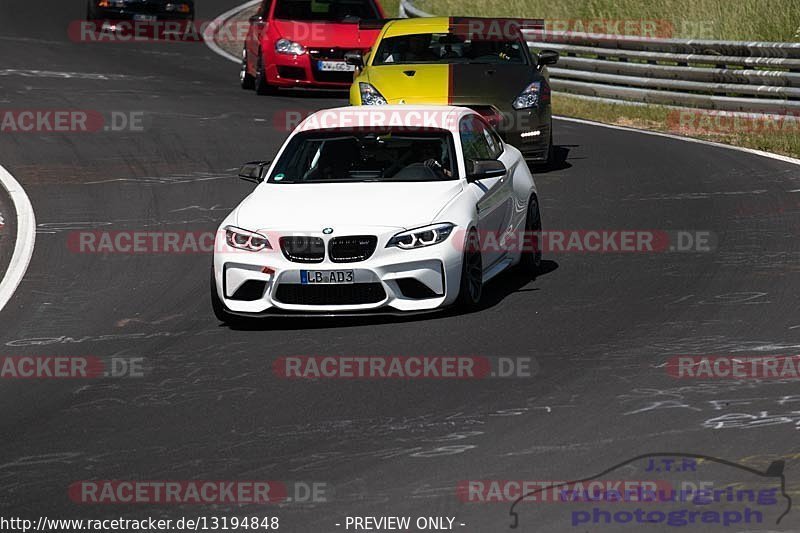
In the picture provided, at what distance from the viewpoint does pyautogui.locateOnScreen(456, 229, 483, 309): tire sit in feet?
37.2

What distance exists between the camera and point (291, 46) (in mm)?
25453

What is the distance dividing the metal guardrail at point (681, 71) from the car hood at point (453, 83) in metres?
5.78

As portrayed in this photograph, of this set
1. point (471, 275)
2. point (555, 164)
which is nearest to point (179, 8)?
point (555, 164)

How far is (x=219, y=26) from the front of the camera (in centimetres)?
3775

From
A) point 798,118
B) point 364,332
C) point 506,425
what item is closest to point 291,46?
point 798,118

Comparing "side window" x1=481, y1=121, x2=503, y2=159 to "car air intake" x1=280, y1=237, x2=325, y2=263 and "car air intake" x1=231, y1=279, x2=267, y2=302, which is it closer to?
"car air intake" x1=280, y1=237, x2=325, y2=263

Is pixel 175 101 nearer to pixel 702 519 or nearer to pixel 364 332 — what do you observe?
pixel 364 332

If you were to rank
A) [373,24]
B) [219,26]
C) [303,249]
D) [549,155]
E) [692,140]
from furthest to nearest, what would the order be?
1. [219,26]
2. [373,24]
3. [692,140]
4. [549,155]
5. [303,249]

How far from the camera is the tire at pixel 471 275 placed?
11.3 metres

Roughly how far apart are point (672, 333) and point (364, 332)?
2.02 m

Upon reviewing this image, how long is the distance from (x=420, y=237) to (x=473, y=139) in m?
1.96

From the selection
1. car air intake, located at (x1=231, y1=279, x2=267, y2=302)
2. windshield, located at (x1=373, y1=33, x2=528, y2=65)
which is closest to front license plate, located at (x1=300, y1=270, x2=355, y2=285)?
car air intake, located at (x1=231, y1=279, x2=267, y2=302)

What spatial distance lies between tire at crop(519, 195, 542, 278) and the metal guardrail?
1004 cm

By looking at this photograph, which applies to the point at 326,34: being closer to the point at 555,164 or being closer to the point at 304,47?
the point at 304,47
